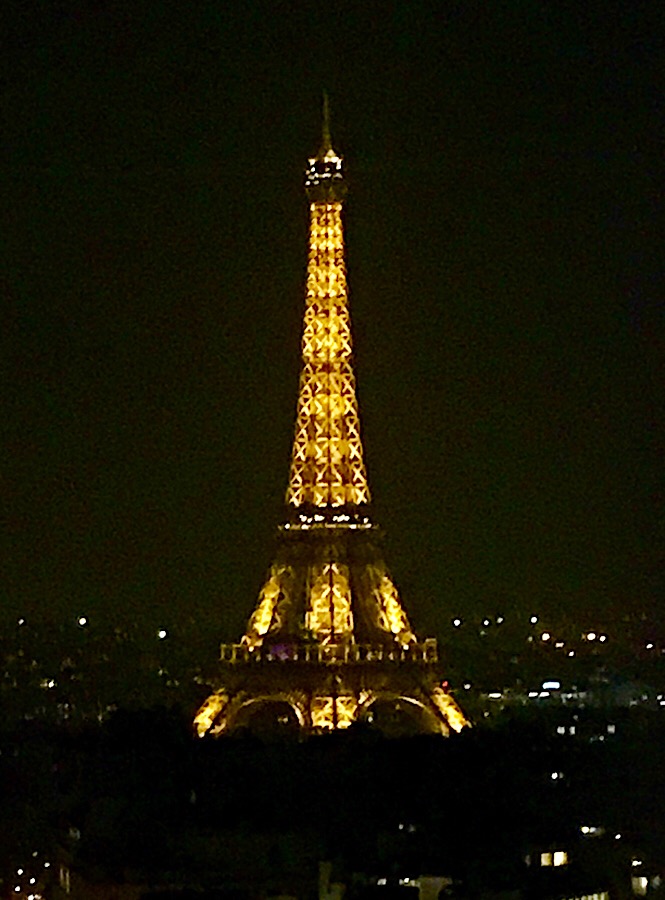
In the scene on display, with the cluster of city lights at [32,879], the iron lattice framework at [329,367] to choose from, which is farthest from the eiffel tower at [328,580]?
the cluster of city lights at [32,879]

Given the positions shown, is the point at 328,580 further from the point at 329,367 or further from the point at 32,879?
the point at 32,879

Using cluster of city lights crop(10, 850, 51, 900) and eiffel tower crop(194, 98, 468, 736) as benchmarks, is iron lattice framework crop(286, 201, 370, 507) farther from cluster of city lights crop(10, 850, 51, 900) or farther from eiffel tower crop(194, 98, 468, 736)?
cluster of city lights crop(10, 850, 51, 900)

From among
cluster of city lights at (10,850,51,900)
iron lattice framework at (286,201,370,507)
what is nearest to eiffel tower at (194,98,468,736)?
iron lattice framework at (286,201,370,507)

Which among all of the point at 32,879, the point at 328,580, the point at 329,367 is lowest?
the point at 32,879

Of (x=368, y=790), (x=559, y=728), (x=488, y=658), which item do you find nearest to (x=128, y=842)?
(x=368, y=790)

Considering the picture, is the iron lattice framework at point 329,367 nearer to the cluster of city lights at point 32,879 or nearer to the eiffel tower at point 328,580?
the eiffel tower at point 328,580

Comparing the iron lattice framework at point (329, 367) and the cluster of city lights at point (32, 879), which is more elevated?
the iron lattice framework at point (329, 367)

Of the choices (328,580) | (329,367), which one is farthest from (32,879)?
(329,367)

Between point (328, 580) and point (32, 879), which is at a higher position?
point (328, 580)
